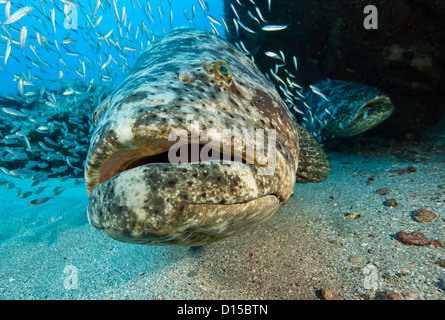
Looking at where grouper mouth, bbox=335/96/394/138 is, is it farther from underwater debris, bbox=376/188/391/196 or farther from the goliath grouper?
the goliath grouper

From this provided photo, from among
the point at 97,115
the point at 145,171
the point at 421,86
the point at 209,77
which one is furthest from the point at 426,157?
the point at 97,115

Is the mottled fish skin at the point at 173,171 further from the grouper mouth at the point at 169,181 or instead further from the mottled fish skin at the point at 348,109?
the mottled fish skin at the point at 348,109

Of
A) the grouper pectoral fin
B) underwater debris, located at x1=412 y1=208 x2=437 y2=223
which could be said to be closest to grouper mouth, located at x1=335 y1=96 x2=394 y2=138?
the grouper pectoral fin

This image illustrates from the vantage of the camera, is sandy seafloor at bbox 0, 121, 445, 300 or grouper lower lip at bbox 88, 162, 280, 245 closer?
grouper lower lip at bbox 88, 162, 280, 245

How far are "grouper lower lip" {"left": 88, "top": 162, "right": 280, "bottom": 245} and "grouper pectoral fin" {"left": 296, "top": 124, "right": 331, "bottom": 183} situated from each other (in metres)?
2.22

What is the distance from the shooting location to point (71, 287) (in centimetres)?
262

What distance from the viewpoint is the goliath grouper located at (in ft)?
4.51

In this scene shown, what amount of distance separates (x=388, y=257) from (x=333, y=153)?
15.8 ft

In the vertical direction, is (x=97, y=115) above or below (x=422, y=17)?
below

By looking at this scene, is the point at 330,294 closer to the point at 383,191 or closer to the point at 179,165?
the point at 179,165

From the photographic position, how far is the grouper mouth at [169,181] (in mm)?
1360

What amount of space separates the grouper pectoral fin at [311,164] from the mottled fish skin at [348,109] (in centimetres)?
204

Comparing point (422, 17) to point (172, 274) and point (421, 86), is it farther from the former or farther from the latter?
point (172, 274)

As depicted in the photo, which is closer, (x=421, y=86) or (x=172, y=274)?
(x=172, y=274)
